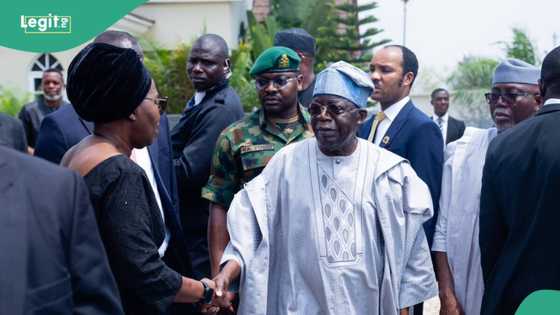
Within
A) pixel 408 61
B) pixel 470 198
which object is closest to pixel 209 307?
pixel 470 198

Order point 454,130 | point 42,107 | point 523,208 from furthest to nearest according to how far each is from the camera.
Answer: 1. point 454,130
2. point 42,107
3. point 523,208

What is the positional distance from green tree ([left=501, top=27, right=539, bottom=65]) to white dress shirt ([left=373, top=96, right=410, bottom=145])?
84.9 ft

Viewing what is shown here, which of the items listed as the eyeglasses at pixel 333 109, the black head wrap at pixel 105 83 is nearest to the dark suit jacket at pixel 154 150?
the black head wrap at pixel 105 83

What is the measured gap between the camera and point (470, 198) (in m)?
4.73

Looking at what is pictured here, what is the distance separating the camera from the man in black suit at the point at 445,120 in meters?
13.5

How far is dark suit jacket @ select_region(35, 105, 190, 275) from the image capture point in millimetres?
3836

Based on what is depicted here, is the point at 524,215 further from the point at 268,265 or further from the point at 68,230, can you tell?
the point at 68,230

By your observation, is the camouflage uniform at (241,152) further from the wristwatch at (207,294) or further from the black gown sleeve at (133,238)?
the black gown sleeve at (133,238)

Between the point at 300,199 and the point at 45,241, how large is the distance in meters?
2.03

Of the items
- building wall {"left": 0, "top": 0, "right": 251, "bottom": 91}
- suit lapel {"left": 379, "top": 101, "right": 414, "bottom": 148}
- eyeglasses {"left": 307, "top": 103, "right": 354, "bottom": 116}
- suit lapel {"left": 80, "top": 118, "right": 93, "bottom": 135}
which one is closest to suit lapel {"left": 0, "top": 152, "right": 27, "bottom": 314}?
suit lapel {"left": 80, "top": 118, "right": 93, "bottom": 135}

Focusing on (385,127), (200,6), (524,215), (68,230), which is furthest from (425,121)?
(200,6)

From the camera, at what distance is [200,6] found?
25.0 metres

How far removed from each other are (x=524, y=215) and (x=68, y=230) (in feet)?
7.15

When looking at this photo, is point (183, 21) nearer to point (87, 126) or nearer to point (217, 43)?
point (217, 43)
